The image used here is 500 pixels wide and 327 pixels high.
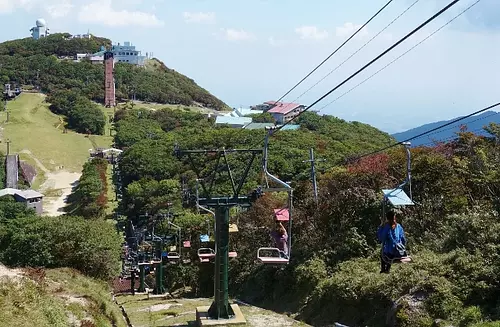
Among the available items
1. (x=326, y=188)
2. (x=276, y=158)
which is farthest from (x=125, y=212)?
(x=326, y=188)

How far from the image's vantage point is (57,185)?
5566 cm

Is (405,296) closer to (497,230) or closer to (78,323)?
(497,230)

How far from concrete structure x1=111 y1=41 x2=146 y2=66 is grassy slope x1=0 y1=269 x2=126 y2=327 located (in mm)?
115924

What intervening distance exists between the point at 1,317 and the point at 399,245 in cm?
611

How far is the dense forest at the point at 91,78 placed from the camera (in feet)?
323

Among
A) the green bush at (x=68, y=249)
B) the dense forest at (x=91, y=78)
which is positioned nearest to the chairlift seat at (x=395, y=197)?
the green bush at (x=68, y=249)

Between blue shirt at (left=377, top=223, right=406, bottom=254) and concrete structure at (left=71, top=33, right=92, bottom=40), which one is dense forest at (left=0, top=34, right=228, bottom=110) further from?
blue shirt at (left=377, top=223, right=406, bottom=254)

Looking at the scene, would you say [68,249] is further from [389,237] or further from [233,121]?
[233,121]

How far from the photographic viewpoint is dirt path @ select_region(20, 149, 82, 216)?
47.7 metres

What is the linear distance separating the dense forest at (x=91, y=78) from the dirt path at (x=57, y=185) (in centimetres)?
3556

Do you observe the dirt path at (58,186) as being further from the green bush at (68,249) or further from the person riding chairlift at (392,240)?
the person riding chairlift at (392,240)

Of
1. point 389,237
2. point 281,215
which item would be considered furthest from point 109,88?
point 389,237

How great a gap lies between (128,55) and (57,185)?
246 feet

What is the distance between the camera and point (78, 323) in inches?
368
